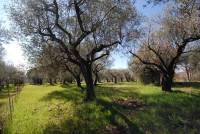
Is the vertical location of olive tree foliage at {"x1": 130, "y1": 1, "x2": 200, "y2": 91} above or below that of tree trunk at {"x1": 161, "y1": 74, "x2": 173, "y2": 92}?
above

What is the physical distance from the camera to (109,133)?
51.5 feet

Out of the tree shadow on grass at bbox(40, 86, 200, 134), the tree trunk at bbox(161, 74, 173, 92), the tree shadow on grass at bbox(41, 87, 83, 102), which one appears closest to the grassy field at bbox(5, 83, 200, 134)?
the tree shadow on grass at bbox(40, 86, 200, 134)

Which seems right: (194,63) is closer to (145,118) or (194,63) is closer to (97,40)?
(97,40)

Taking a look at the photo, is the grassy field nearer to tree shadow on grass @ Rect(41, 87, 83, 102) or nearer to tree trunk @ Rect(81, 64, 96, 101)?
tree trunk @ Rect(81, 64, 96, 101)

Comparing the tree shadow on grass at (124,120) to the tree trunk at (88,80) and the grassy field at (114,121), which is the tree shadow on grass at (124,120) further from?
the tree trunk at (88,80)

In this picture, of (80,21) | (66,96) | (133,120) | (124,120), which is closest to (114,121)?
(124,120)

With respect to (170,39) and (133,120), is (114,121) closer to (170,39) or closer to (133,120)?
(133,120)

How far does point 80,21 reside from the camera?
26.9m

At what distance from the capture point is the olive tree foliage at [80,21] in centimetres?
2648

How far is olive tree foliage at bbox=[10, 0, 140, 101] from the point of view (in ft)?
86.9

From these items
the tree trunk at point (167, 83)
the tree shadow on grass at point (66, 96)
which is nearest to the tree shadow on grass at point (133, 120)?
the tree shadow on grass at point (66, 96)

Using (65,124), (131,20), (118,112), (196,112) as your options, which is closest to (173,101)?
(196,112)

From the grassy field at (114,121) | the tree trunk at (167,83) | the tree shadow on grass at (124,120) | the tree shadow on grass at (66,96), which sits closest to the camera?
the tree shadow on grass at (124,120)

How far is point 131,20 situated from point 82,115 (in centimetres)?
1267
